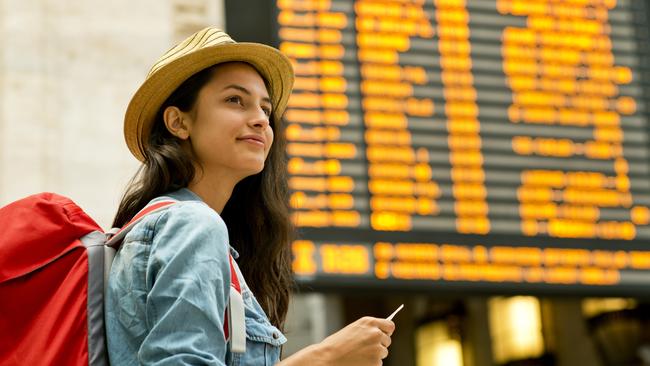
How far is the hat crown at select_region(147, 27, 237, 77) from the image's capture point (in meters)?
2.02

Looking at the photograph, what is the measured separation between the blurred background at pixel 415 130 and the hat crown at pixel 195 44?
3.02 metres

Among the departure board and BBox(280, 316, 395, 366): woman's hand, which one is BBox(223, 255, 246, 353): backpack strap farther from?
the departure board

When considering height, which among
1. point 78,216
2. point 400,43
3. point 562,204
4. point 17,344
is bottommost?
point 17,344

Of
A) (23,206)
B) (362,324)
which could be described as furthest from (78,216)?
(362,324)

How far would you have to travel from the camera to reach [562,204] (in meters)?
6.16

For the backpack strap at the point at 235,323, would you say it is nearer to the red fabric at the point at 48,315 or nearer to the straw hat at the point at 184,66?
the red fabric at the point at 48,315

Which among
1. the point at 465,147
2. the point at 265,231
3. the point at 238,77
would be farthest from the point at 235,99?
the point at 465,147

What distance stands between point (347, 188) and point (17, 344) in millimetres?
4093

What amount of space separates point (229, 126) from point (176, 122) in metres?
0.11

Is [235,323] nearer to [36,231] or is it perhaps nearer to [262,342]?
[262,342]

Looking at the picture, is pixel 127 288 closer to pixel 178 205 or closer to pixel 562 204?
pixel 178 205

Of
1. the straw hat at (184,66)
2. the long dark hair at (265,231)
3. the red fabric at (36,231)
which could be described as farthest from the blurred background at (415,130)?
the red fabric at (36,231)

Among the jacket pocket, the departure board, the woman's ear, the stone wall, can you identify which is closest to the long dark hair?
the woman's ear

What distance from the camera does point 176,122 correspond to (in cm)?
205
